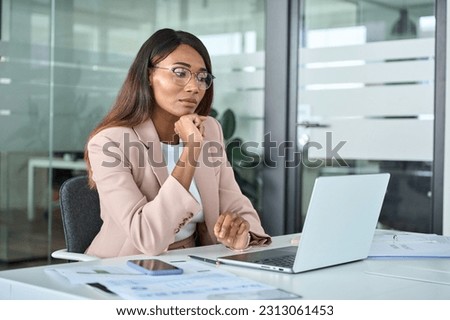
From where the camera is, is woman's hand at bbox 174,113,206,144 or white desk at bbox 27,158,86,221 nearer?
woman's hand at bbox 174,113,206,144

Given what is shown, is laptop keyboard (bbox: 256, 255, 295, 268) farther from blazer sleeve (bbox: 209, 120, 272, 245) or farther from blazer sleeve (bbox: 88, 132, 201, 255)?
blazer sleeve (bbox: 209, 120, 272, 245)

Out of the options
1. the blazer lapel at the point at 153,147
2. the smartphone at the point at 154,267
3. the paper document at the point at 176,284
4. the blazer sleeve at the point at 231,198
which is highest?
the blazer lapel at the point at 153,147

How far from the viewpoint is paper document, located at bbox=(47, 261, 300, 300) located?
1.35m

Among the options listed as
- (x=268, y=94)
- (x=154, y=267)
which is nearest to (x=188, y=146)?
(x=154, y=267)

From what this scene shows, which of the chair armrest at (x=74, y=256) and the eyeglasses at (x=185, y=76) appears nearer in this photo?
the chair armrest at (x=74, y=256)

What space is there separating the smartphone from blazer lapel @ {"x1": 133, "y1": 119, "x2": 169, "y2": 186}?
67cm

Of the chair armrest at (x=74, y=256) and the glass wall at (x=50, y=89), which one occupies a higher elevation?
the glass wall at (x=50, y=89)

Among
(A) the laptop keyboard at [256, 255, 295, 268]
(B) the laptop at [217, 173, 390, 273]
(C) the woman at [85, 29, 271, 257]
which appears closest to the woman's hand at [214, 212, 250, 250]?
(C) the woman at [85, 29, 271, 257]

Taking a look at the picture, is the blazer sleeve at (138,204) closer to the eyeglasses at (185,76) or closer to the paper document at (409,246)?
the eyeglasses at (185,76)

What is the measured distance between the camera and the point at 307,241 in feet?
5.24

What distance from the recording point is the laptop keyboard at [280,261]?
5.50ft

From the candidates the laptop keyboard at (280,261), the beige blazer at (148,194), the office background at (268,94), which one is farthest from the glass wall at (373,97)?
the laptop keyboard at (280,261)
